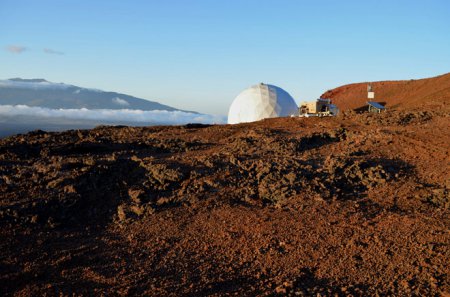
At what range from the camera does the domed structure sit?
82.1 feet

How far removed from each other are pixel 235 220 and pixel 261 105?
1986 centimetres

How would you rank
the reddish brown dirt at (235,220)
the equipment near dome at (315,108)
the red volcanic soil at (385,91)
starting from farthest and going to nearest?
the red volcanic soil at (385,91), the equipment near dome at (315,108), the reddish brown dirt at (235,220)

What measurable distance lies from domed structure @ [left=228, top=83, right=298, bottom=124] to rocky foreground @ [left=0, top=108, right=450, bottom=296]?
51.4 ft

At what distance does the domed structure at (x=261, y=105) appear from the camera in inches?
985

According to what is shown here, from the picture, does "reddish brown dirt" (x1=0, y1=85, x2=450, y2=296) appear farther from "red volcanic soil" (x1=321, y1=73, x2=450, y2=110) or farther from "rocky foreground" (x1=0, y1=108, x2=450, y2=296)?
"red volcanic soil" (x1=321, y1=73, x2=450, y2=110)

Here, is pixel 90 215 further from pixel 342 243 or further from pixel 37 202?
pixel 342 243

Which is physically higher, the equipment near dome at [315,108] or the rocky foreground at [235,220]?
the equipment near dome at [315,108]

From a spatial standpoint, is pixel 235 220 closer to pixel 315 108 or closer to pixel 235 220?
pixel 235 220

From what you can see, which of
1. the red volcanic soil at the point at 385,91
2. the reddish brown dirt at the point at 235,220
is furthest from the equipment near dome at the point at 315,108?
the reddish brown dirt at the point at 235,220

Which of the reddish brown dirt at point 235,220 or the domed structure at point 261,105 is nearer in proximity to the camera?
the reddish brown dirt at point 235,220

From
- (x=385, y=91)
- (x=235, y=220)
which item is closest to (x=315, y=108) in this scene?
(x=385, y=91)

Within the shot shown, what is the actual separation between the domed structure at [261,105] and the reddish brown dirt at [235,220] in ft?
51.4

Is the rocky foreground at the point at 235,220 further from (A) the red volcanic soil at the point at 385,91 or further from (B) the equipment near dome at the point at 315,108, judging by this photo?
(A) the red volcanic soil at the point at 385,91

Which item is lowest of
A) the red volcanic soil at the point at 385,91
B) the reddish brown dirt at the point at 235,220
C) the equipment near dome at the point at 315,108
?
the reddish brown dirt at the point at 235,220
